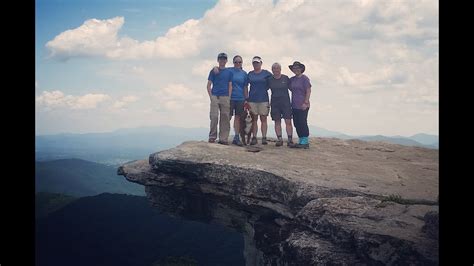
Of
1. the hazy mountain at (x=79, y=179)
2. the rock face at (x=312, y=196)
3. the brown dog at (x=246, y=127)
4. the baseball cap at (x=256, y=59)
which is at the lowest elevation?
the hazy mountain at (x=79, y=179)

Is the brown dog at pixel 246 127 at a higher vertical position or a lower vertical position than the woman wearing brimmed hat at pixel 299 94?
lower

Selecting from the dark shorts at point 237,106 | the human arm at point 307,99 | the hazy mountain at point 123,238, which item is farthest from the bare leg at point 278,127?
the hazy mountain at point 123,238

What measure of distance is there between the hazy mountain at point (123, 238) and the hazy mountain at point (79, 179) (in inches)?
3123

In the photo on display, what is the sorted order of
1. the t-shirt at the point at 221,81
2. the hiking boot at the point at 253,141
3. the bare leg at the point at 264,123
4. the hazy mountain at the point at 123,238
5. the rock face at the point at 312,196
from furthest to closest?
1. the hazy mountain at the point at 123,238
2. the hiking boot at the point at 253,141
3. the bare leg at the point at 264,123
4. the t-shirt at the point at 221,81
5. the rock face at the point at 312,196

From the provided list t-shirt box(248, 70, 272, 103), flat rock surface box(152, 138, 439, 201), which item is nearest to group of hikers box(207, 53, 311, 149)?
t-shirt box(248, 70, 272, 103)

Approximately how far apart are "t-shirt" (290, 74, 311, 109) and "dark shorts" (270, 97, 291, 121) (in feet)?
0.99

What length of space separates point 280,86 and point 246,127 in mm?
2389

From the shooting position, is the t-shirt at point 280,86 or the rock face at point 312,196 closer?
the rock face at point 312,196

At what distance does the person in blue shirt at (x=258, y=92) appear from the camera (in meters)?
17.0

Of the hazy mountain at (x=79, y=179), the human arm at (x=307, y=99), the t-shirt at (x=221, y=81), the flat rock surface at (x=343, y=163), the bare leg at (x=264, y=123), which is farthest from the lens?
the hazy mountain at (x=79, y=179)

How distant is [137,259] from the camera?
31.9 m

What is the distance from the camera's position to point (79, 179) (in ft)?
467

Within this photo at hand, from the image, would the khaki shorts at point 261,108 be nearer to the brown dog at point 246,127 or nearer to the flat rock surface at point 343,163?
the brown dog at point 246,127
